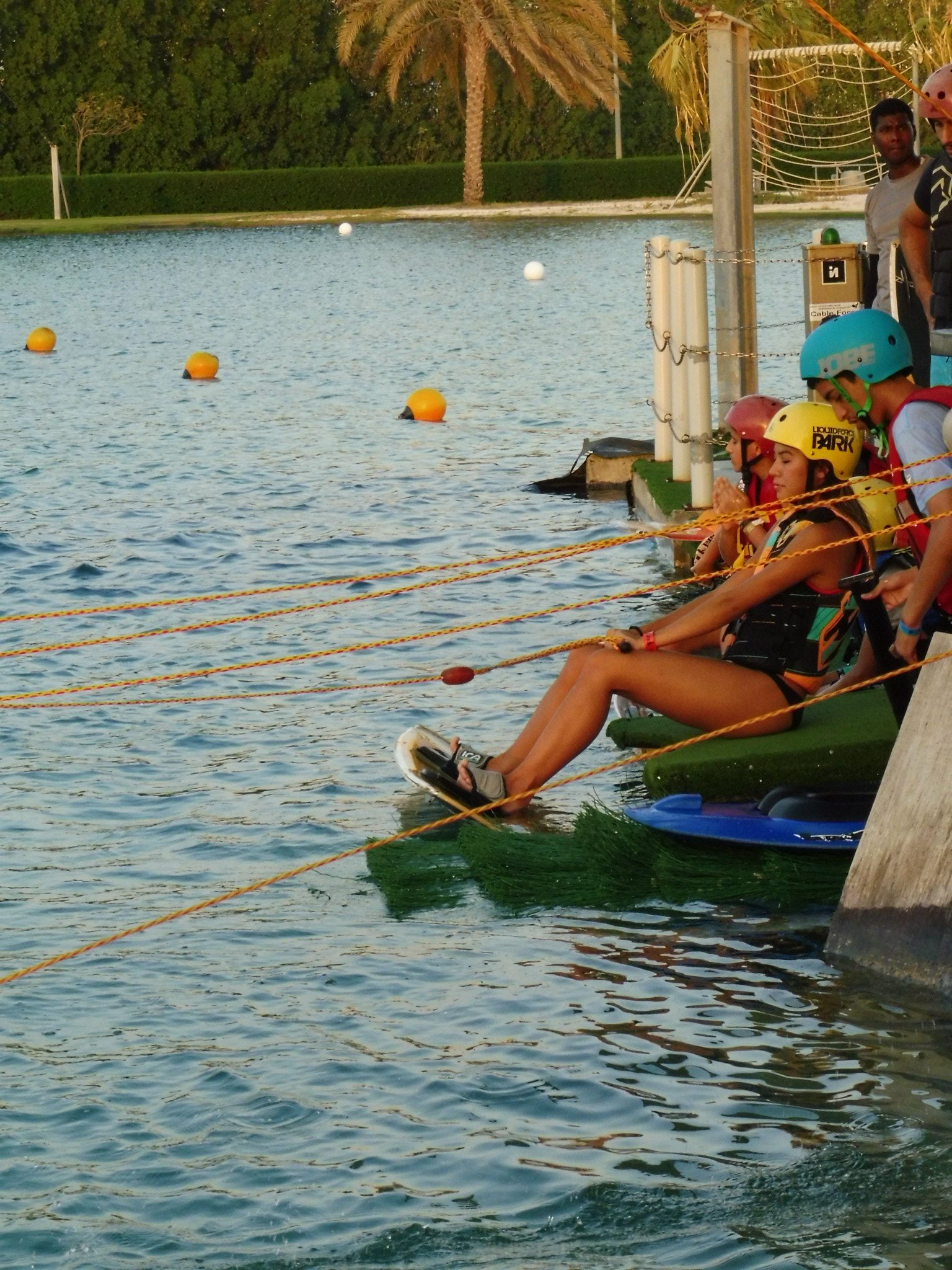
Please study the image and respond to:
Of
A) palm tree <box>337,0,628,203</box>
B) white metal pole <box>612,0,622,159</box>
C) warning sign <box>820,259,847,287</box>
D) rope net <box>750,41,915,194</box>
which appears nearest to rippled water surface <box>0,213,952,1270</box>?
warning sign <box>820,259,847,287</box>

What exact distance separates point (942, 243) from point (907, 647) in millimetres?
2444

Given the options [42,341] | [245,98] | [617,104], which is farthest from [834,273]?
[245,98]

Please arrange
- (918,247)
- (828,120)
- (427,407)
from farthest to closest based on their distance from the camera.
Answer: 1. (828,120)
2. (427,407)
3. (918,247)

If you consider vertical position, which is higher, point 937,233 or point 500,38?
point 500,38

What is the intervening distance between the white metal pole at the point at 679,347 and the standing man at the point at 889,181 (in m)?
1.19

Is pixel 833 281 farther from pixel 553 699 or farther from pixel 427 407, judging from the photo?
pixel 427 407

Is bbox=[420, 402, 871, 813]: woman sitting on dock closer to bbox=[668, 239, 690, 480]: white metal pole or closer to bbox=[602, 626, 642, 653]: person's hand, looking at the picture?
bbox=[602, 626, 642, 653]: person's hand

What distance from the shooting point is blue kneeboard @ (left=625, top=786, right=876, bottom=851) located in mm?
6582

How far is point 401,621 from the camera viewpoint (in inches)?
476

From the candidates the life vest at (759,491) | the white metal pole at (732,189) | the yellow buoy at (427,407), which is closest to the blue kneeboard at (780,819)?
the life vest at (759,491)

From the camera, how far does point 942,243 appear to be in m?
7.81

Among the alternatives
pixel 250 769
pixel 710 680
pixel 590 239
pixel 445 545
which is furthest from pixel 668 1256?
pixel 590 239

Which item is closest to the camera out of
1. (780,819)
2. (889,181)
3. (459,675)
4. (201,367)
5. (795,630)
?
(780,819)

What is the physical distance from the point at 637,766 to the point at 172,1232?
13.5 feet
